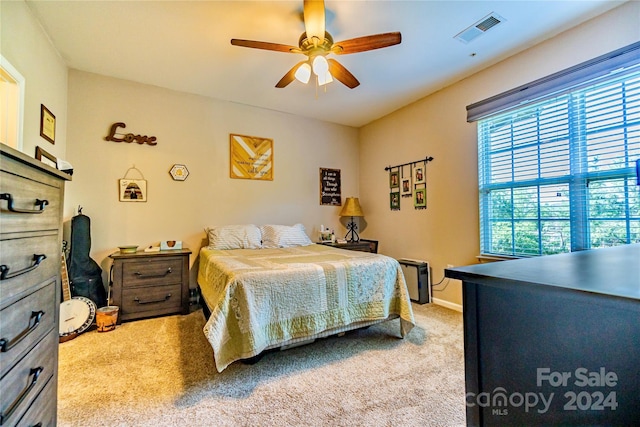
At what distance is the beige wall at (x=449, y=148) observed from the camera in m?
2.28

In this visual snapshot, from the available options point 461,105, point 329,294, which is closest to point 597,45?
point 461,105

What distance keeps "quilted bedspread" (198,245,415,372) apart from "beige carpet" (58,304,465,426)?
20 cm

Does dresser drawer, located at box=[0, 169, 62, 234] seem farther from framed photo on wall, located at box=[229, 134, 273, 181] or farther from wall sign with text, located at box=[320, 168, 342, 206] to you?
wall sign with text, located at box=[320, 168, 342, 206]

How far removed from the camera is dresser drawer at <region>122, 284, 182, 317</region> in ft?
9.34

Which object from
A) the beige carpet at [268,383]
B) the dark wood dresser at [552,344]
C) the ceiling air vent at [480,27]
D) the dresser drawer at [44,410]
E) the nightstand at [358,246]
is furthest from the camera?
the nightstand at [358,246]

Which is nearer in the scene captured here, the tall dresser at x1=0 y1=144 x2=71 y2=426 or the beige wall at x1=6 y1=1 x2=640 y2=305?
the tall dresser at x1=0 y1=144 x2=71 y2=426

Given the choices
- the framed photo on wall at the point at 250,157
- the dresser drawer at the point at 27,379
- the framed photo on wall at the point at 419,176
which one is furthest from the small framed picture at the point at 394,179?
the dresser drawer at the point at 27,379

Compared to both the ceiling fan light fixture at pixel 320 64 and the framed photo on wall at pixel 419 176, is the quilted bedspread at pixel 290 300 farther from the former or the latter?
the framed photo on wall at pixel 419 176

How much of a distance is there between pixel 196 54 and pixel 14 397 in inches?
112

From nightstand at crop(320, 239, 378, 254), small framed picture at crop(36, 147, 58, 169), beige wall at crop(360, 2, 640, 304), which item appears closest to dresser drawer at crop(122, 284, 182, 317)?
small framed picture at crop(36, 147, 58, 169)

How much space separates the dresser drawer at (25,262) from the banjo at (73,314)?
1.99 metres

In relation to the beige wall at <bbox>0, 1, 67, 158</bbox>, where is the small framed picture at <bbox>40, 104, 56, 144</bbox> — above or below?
below

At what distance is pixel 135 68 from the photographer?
2.98m

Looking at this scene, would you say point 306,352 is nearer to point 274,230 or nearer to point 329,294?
point 329,294
